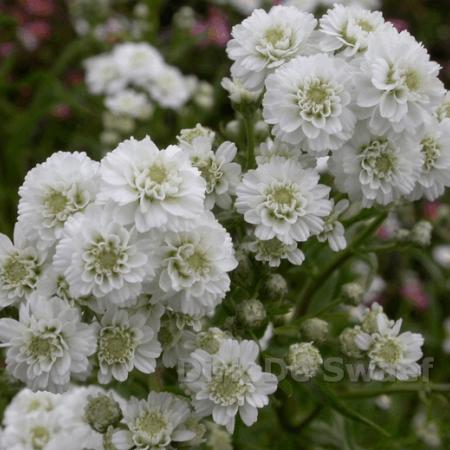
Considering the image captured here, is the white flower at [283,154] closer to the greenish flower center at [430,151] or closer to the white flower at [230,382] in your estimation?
the greenish flower center at [430,151]

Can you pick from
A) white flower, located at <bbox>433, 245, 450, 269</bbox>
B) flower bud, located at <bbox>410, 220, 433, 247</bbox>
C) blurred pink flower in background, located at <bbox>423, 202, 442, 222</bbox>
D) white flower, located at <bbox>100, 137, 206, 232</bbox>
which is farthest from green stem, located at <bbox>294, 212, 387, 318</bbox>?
blurred pink flower in background, located at <bbox>423, 202, 442, 222</bbox>

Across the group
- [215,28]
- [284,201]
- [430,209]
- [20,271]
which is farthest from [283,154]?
[215,28]

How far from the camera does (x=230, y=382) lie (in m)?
1.88

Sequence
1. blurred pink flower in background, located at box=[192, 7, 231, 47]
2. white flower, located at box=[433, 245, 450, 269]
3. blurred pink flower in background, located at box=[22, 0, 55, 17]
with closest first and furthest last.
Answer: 1. white flower, located at box=[433, 245, 450, 269]
2. blurred pink flower in background, located at box=[192, 7, 231, 47]
3. blurred pink flower in background, located at box=[22, 0, 55, 17]

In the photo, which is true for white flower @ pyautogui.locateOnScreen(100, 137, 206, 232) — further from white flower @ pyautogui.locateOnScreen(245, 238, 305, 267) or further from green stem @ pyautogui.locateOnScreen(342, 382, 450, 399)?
green stem @ pyautogui.locateOnScreen(342, 382, 450, 399)

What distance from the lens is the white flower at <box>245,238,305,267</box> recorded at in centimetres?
190

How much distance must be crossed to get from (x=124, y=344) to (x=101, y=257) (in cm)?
23

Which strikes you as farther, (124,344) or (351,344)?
(351,344)

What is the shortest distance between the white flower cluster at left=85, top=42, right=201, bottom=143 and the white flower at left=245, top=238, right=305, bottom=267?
8.63 feet

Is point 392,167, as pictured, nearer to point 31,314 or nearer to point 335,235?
point 335,235

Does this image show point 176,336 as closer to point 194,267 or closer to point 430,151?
point 194,267

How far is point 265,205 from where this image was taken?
185 cm

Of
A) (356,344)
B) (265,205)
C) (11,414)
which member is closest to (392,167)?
(265,205)

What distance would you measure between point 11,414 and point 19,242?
88cm
